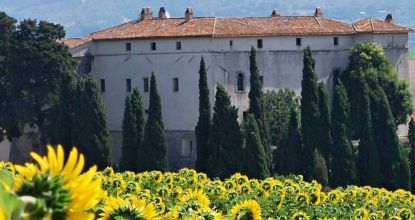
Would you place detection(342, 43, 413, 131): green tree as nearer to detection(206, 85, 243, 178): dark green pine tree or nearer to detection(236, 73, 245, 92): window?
detection(236, 73, 245, 92): window

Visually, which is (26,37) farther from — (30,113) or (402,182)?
(402,182)

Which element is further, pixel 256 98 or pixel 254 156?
pixel 256 98

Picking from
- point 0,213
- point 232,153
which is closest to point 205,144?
point 232,153

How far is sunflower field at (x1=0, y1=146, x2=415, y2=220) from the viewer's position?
3.65m

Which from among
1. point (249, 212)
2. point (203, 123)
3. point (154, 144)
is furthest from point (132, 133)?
point (249, 212)

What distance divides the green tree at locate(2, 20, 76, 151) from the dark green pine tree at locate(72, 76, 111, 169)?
3.82m

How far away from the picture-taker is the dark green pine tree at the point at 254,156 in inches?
2165

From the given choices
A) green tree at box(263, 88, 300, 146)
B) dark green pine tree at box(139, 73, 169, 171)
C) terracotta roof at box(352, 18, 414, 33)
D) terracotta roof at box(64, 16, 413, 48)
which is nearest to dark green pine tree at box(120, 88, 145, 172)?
dark green pine tree at box(139, 73, 169, 171)

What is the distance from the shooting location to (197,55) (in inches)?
2714

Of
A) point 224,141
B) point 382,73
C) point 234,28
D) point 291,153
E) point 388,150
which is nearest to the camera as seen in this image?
point 291,153

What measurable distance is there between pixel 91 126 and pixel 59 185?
57438mm

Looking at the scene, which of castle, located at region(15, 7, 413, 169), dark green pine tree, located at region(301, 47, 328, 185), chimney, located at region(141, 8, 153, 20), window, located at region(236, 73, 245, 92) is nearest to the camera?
dark green pine tree, located at region(301, 47, 328, 185)

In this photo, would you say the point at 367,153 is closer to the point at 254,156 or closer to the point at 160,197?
the point at 254,156

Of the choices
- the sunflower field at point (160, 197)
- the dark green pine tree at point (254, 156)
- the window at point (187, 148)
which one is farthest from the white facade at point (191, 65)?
the sunflower field at point (160, 197)
